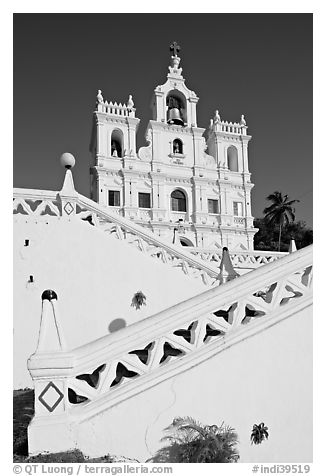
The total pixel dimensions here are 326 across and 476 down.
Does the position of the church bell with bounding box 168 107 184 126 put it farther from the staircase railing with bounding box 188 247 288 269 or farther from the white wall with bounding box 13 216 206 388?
the white wall with bounding box 13 216 206 388

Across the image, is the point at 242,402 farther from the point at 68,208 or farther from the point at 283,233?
the point at 283,233

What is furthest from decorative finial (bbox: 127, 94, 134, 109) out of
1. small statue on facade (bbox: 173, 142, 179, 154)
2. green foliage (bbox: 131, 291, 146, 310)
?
green foliage (bbox: 131, 291, 146, 310)

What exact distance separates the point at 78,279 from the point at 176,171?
26911mm

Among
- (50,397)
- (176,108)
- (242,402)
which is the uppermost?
(176,108)

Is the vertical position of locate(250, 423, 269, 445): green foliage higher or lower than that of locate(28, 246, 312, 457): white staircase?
lower

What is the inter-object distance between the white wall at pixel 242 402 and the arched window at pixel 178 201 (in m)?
29.0

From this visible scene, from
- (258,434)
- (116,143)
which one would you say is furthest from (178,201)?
(258,434)

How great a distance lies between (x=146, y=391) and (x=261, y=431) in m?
1.57

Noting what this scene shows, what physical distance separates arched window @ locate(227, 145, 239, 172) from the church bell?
5527 millimetres

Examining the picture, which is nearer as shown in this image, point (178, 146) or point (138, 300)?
point (138, 300)

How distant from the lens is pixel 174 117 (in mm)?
35875

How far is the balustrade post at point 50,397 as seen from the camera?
13.5ft

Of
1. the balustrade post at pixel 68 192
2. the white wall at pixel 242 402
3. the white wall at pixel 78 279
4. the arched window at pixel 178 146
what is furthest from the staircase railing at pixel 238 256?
the arched window at pixel 178 146

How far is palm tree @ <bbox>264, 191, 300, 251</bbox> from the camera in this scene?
45.4m
